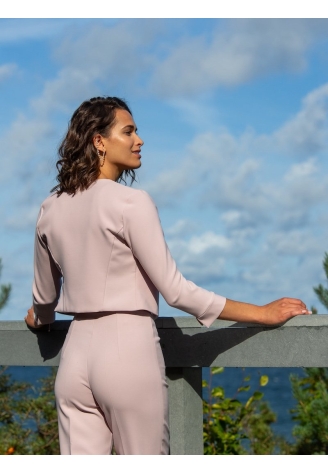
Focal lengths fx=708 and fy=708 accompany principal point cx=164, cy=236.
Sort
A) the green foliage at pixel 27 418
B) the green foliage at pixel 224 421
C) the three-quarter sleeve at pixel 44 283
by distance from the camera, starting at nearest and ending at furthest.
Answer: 1. the three-quarter sleeve at pixel 44 283
2. the green foliage at pixel 224 421
3. the green foliage at pixel 27 418

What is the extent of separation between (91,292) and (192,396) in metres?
0.65

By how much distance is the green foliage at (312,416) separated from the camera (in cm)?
488

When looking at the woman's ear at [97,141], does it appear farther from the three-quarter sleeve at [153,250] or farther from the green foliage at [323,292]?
the green foliage at [323,292]

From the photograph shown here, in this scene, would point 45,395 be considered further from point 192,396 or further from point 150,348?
point 150,348

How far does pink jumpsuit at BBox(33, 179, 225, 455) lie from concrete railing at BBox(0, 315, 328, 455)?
235 millimetres

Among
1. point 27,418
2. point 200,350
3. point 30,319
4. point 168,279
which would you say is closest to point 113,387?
point 168,279

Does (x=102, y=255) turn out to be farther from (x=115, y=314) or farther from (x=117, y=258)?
(x=115, y=314)

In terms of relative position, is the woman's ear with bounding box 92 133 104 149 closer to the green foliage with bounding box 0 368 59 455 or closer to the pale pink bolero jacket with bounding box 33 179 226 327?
the pale pink bolero jacket with bounding box 33 179 226 327

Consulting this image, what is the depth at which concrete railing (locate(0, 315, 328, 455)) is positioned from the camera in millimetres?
2289

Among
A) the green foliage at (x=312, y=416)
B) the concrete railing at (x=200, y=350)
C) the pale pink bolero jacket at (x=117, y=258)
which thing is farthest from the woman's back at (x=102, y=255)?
the green foliage at (x=312, y=416)

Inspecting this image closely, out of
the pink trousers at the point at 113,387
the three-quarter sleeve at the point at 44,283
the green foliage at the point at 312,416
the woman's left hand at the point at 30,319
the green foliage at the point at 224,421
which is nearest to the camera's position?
the pink trousers at the point at 113,387

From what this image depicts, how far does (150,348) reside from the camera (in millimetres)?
2115

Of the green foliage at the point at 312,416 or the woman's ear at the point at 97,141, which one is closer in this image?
the woman's ear at the point at 97,141
